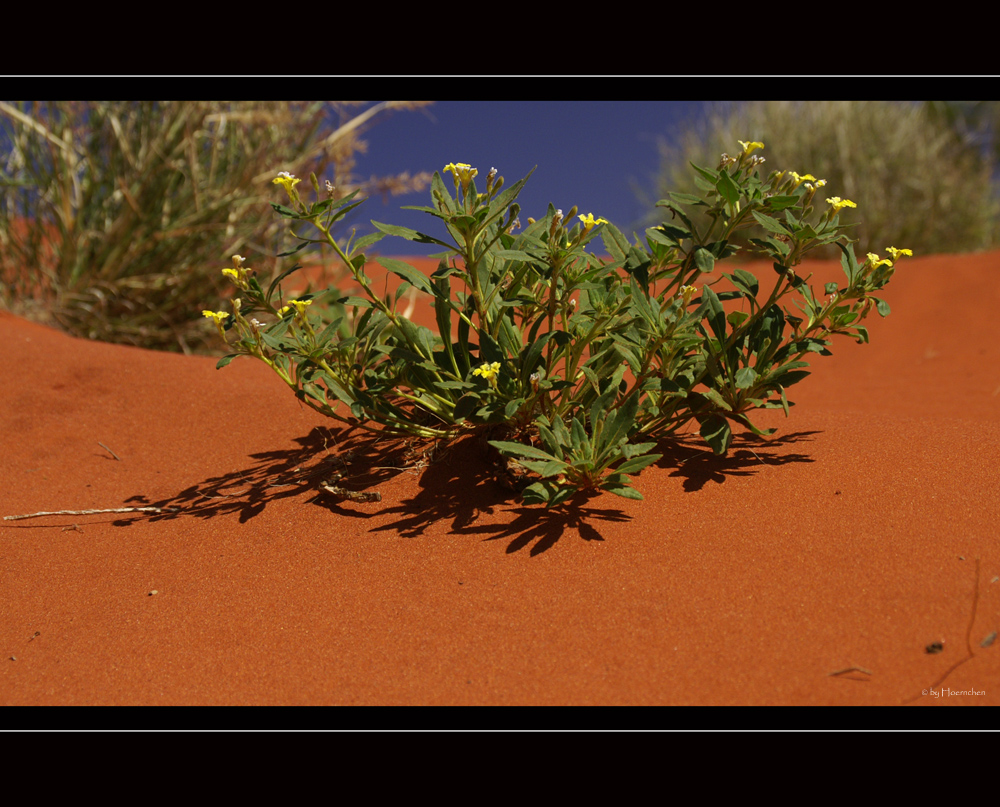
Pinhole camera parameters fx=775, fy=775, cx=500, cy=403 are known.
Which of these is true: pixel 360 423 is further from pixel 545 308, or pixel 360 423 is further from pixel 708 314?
pixel 708 314

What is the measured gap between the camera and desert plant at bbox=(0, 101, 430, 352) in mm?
4961

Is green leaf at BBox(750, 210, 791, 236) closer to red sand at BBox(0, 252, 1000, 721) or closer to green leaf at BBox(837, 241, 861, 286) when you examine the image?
green leaf at BBox(837, 241, 861, 286)

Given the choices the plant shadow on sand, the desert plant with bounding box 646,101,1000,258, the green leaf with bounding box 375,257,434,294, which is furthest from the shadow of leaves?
the desert plant with bounding box 646,101,1000,258

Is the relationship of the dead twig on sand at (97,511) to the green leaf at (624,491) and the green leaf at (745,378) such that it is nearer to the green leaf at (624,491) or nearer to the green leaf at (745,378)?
the green leaf at (624,491)

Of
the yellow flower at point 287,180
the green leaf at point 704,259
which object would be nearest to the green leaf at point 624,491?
the green leaf at point 704,259

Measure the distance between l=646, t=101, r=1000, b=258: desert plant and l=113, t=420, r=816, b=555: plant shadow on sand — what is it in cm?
845

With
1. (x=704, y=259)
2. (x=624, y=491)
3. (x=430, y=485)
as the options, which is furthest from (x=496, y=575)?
(x=704, y=259)

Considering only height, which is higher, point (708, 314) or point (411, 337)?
point (708, 314)

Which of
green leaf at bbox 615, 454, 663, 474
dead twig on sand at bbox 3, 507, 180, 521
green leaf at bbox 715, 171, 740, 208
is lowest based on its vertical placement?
dead twig on sand at bbox 3, 507, 180, 521

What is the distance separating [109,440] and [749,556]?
2.39 meters

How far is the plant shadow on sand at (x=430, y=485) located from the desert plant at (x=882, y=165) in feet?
27.7

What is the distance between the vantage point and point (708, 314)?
6.97 ft

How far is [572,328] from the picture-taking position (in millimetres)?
2195
